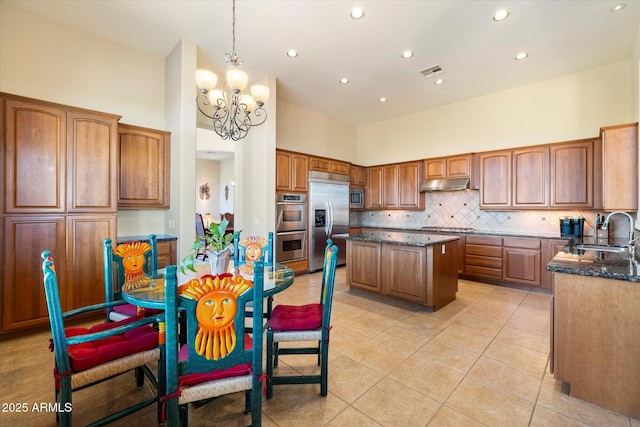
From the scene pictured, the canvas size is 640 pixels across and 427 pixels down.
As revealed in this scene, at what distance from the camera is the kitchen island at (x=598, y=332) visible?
1.63m

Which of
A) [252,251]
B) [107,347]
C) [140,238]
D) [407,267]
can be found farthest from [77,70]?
[407,267]

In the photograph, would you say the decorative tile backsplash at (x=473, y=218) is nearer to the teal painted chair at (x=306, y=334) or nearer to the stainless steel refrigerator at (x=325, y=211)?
the stainless steel refrigerator at (x=325, y=211)

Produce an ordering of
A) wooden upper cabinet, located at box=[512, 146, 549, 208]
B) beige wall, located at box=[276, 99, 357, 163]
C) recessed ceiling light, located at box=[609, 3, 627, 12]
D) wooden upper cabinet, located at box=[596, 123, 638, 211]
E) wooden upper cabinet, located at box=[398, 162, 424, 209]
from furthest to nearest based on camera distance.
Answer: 1. wooden upper cabinet, located at box=[398, 162, 424, 209]
2. beige wall, located at box=[276, 99, 357, 163]
3. wooden upper cabinet, located at box=[512, 146, 549, 208]
4. wooden upper cabinet, located at box=[596, 123, 638, 211]
5. recessed ceiling light, located at box=[609, 3, 627, 12]

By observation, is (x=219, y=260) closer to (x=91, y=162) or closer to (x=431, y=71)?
(x=91, y=162)

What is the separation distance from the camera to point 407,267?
3484 millimetres

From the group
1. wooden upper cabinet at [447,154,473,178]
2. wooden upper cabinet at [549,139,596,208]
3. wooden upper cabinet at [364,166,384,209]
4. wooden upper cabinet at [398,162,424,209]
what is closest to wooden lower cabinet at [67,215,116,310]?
wooden upper cabinet at [364,166,384,209]

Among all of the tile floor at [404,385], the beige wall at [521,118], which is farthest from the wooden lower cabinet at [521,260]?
the beige wall at [521,118]

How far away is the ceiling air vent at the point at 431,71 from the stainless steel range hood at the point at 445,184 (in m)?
1.99

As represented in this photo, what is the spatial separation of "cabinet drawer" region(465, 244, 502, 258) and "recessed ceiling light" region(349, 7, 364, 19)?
4.02 meters

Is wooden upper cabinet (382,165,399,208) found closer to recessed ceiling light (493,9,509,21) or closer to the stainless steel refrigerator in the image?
the stainless steel refrigerator

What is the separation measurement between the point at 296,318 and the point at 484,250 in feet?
13.4

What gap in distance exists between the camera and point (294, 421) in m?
1.62

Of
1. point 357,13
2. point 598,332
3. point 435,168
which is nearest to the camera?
point 598,332

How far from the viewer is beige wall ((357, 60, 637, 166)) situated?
13.1 ft
